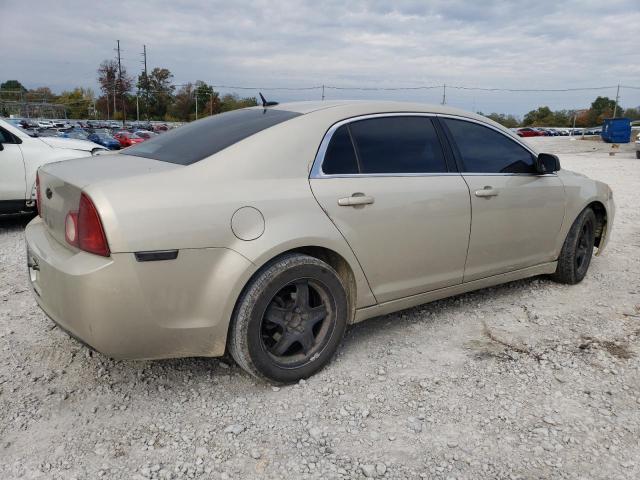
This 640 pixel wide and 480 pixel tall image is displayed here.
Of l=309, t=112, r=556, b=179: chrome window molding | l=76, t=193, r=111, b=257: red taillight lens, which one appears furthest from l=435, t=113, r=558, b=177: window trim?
l=76, t=193, r=111, b=257: red taillight lens

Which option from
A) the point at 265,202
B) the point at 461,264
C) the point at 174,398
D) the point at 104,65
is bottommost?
the point at 174,398

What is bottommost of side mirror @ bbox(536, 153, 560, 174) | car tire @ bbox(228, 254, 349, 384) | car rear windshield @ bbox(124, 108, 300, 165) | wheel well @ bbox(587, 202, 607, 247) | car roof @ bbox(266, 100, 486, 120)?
car tire @ bbox(228, 254, 349, 384)

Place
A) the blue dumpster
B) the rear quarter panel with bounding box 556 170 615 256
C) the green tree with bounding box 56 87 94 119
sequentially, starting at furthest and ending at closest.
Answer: the green tree with bounding box 56 87 94 119 < the blue dumpster < the rear quarter panel with bounding box 556 170 615 256

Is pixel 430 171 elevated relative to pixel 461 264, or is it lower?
elevated

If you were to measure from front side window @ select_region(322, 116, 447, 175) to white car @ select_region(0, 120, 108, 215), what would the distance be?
508 cm

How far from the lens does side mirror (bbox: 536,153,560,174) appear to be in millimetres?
4031

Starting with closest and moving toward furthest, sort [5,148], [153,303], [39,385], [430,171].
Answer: [153,303]
[39,385]
[430,171]
[5,148]

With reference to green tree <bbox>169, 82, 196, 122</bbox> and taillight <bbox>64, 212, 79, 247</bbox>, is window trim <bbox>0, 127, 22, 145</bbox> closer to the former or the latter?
taillight <bbox>64, 212, 79, 247</bbox>

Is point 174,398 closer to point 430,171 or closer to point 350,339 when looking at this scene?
point 350,339

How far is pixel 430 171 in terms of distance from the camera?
346 cm

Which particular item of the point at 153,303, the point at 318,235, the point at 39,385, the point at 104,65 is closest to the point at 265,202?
the point at 318,235

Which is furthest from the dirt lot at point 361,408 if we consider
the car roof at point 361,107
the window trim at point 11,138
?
the window trim at point 11,138

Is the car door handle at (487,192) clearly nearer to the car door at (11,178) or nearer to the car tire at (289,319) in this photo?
the car tire at (289,319)

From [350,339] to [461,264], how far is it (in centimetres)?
90
